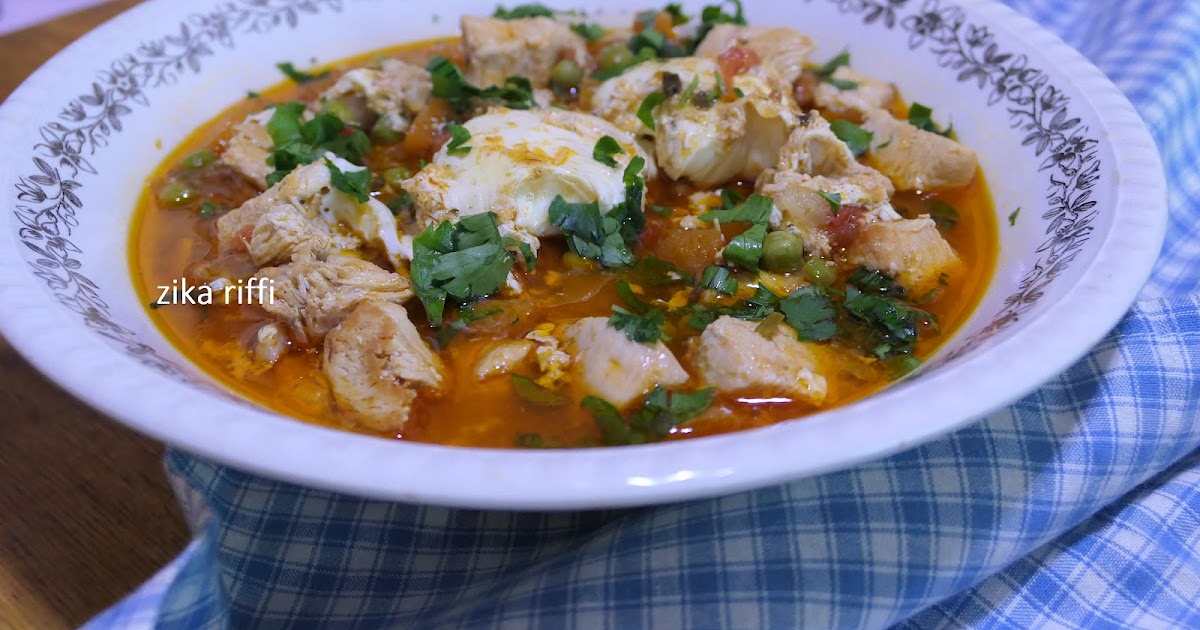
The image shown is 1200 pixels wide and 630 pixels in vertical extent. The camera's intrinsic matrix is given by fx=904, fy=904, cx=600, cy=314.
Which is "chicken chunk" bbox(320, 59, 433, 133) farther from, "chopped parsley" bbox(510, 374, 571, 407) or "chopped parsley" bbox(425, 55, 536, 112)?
"chopped parsley" bbox(510, 374, 571, 407)

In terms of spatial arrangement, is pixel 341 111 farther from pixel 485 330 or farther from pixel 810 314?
pixel 810 314

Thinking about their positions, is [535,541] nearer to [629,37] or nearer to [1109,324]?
[1109,324]

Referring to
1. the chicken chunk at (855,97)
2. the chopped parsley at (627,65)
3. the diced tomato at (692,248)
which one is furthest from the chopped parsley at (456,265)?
the chicken chunk at (855,97)

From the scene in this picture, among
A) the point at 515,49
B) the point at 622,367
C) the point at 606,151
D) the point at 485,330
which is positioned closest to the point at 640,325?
the point at 622,367

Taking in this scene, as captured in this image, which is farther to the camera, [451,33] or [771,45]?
[451,33]

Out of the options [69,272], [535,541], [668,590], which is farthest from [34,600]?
[668,590]

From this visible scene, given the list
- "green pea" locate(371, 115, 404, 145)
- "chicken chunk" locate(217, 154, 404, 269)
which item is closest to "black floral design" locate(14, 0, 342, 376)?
"chicken chunk" locate(217, 154, 404, 269)
